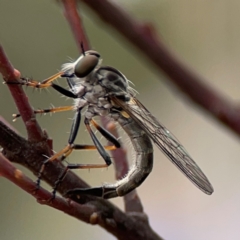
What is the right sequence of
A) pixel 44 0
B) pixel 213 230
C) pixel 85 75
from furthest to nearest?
pixel 44 0, pixel 213 230, pixel 85 75

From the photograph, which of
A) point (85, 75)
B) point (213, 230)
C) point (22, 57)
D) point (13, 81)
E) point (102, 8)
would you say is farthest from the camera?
point (22, 57)

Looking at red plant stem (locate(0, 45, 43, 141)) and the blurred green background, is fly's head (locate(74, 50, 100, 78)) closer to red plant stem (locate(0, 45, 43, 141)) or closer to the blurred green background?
red plant stem (locate(0, 45, 43, 141))

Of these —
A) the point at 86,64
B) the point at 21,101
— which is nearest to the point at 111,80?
the point at 86,64

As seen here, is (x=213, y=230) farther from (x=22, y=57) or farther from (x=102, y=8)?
(x=102, y=8)

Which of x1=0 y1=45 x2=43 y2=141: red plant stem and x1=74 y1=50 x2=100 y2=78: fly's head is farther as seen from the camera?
x1=74 y1=50 x2=100 y2=78: fly's head

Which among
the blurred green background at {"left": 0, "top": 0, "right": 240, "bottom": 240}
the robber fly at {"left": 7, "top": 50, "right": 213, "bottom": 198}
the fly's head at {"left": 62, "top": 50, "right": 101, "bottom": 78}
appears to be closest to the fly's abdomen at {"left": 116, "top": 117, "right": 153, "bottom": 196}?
the robber fly at {"left": 7, "top": 50, "right": 213, "bottom": 198}

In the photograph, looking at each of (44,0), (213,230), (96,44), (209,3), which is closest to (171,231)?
(213,230)

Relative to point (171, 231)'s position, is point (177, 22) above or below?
above
